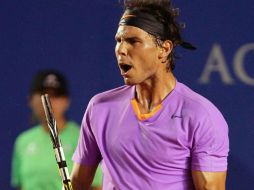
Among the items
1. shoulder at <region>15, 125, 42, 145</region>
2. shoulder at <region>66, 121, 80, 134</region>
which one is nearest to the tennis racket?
shoulder at <region>66, 121, 80, 134</region>

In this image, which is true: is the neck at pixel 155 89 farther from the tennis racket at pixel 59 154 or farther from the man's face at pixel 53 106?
the man's face at pixel 53 106

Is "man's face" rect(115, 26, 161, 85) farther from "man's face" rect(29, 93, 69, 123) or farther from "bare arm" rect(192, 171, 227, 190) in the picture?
"man's face" rect(29, 93, 69, 123)

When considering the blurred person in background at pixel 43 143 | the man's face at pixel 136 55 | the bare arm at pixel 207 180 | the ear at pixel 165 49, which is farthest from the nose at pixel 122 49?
the blurred person in background at pixel 43 143

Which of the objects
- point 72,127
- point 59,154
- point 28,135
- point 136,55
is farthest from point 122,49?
point 28,135

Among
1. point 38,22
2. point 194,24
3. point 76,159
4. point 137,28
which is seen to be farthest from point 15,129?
point 137,28

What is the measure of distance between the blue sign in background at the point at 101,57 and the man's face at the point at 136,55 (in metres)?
1.41

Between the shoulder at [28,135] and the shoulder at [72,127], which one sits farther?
the shoulder at [28,135]

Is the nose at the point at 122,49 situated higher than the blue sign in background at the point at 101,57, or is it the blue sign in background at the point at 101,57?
the nose at the point at 122,49

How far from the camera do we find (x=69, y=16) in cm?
419

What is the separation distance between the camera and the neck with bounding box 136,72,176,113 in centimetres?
262

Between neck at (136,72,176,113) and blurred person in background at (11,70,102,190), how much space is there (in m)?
1.28

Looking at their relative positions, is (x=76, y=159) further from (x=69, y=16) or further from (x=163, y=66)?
(x=69, y=16)

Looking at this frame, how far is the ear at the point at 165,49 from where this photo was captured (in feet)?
8.63

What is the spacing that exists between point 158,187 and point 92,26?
1.77 metres
